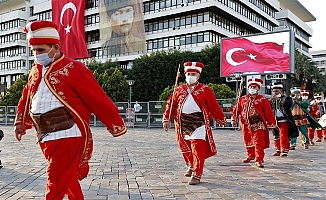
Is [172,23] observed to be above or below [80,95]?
above

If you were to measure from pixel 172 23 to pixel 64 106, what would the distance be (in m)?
43.9

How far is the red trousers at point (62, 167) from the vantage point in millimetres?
3461

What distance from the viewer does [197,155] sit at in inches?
247

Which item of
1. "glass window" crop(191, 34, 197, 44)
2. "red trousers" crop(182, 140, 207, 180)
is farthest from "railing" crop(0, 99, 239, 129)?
"glass window" crop(191, 34, 197, 44)

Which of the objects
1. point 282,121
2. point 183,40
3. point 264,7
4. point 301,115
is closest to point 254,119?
point 282,121

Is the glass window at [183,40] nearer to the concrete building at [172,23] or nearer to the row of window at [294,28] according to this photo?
the concrete building at [172,23]

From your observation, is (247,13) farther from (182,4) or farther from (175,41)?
(175,41)

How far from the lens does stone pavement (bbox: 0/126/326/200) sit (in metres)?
5.43

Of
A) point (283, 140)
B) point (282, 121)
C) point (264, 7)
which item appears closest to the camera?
point (283, 140)

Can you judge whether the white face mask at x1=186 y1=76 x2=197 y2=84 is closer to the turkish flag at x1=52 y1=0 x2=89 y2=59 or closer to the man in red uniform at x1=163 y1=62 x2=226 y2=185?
the man in red uniform at x1=163 y1=62 x2=226 y2=185

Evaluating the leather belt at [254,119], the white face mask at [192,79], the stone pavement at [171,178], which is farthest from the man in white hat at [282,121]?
the white face mask at [192,79]

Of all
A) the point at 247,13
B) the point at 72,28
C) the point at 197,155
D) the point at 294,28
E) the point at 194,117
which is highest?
the point at 294,28

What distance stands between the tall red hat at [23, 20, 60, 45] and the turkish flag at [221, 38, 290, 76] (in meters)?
21.8

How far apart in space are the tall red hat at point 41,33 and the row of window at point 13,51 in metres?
62.0
